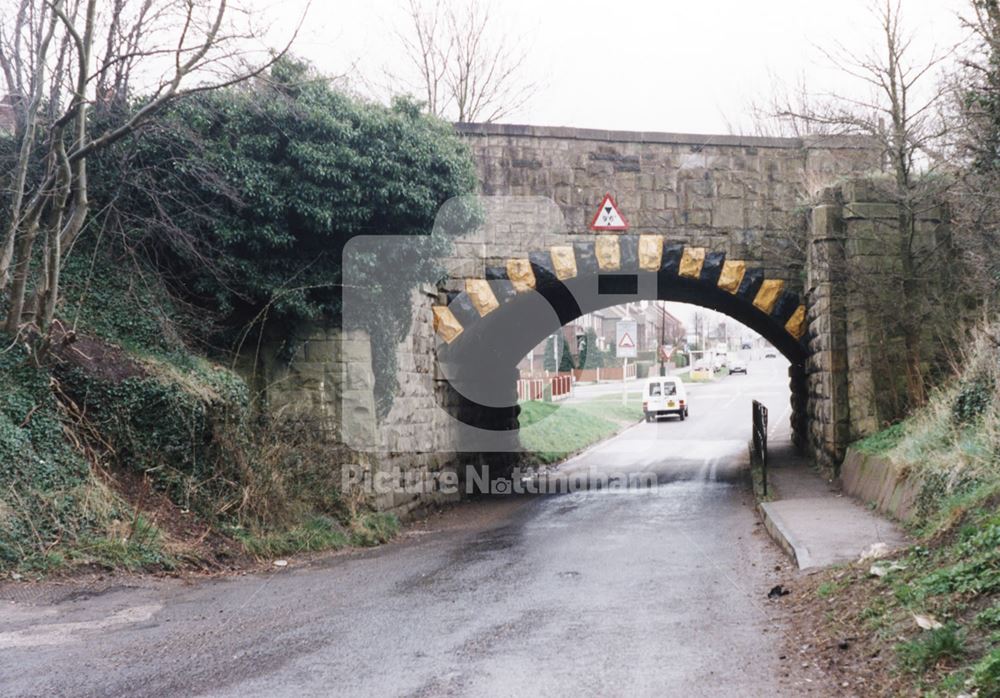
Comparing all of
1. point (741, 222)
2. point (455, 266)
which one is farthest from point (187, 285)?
point (741, 222)

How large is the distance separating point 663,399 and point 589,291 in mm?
19067

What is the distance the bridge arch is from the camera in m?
14.7

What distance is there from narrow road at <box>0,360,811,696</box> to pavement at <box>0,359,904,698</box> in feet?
0.06

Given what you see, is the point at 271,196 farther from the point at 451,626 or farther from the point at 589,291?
the point at 589,291

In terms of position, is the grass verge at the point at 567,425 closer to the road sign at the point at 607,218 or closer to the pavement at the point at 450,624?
the road sign at the point at 607,218

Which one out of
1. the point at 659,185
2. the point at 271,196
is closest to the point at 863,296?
the point at 659,185

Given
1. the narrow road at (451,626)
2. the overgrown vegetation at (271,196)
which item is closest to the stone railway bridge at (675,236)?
the overgrown vegetation at (271,196)

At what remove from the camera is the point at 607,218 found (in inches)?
579

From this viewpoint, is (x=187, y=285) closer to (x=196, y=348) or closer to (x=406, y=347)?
(x=196, y=348)

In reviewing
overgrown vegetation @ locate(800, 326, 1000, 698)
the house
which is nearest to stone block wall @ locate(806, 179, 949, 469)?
overgrown vegetation @ locate(800, 326, 1000, 698)

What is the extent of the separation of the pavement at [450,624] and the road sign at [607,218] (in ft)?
15.9

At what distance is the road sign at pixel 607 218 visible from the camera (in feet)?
48.2

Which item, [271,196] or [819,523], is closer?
[819,523]

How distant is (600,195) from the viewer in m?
14.8
